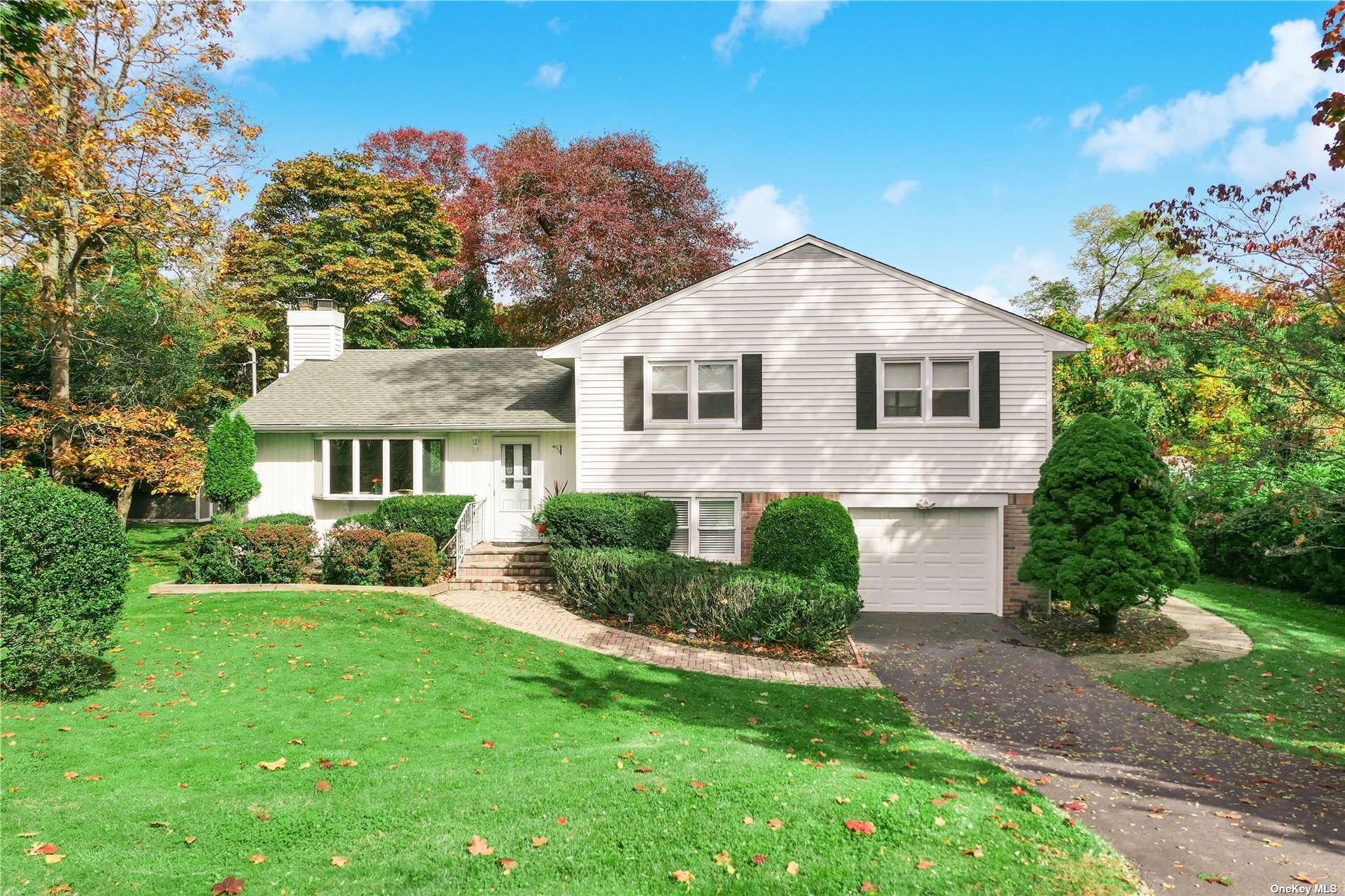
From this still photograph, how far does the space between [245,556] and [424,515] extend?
3419 millimetres

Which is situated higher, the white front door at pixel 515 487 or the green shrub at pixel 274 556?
the white front door at pixel 515 487

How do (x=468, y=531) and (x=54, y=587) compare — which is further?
(x=468, y=531)

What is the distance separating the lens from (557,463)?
17.5 metres

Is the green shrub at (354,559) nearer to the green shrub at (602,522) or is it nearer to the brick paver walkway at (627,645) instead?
the brick paver walkway at (627,645)

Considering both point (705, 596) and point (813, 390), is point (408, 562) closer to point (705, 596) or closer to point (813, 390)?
point (705, 596)

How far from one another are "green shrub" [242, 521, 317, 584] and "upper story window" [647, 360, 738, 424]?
7076mm

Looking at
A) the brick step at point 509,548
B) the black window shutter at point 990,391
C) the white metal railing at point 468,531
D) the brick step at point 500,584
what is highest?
the black window shutter at point 990,391

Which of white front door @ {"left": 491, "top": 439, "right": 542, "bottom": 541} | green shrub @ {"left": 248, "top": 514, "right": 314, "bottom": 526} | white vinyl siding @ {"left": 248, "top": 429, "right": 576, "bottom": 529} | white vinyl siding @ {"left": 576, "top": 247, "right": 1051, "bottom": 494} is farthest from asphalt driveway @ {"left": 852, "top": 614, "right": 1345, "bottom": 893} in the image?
green shrub @ {"left": 248, "top": 514, "right": 314, "bottom": 526}

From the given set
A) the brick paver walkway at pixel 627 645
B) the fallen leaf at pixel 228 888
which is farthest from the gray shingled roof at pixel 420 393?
the fallen leaf at pixel 228 888

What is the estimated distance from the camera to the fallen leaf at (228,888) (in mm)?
4148

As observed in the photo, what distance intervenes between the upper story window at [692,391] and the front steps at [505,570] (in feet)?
12.0

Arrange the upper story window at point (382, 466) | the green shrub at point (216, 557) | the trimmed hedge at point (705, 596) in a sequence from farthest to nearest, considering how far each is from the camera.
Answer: the upper story window at point (382, 466)
the green shrub at point (216, 557)
the trimmed hedge at point (705, 596)

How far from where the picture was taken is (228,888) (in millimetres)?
4188

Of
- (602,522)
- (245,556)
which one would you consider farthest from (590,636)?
(245,556)
